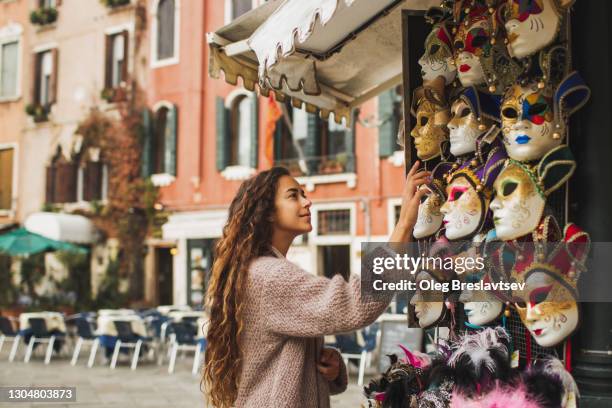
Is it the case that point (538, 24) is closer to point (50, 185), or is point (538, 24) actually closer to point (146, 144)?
point (146, 144)

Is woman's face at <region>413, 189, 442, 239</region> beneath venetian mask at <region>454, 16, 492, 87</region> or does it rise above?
beneath

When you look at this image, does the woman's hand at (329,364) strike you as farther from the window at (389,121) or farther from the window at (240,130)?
the window at (240,130)

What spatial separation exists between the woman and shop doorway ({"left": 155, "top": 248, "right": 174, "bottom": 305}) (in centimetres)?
1764

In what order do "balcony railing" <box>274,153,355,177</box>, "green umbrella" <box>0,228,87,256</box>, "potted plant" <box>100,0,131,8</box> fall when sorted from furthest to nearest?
"potted plant" <box>100,0,131,8</box>, "balcony railing" <box>274,153,355,177</box>, "green umbrella" <box>0,228,87,256</box>

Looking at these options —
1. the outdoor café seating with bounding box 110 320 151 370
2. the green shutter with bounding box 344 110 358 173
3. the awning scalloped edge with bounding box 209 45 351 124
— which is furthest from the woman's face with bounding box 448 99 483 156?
the green shutter with bounding box 344 110 358 173

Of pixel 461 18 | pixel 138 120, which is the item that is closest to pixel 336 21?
pixel 461 18

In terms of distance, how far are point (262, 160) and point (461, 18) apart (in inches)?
595

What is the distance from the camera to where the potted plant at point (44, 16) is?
22.1 m

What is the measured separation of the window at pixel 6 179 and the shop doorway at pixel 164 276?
592 cm

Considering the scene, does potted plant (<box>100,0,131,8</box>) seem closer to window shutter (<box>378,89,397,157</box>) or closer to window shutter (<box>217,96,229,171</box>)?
window shutter (<box>217,96,229,171</box>)

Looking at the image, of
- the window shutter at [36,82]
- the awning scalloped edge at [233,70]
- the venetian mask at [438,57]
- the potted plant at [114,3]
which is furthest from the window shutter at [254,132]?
the venetian mask at [438,57]

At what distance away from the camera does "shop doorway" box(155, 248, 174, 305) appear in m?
19.8

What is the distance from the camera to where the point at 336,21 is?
3.77m

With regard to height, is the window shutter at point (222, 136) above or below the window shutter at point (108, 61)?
below
